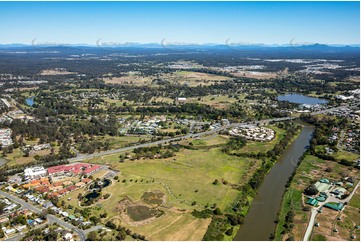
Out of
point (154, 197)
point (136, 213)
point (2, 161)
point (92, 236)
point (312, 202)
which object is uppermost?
point (312, 202)

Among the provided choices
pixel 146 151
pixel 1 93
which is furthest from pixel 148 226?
pixel 1 93

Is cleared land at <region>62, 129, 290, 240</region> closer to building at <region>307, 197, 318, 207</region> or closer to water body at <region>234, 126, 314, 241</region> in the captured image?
water body at <region>234, 126, 314, 241</region>

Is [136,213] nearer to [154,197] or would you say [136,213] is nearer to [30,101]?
[154,197]

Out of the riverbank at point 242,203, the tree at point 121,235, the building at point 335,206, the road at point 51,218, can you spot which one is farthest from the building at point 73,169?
the building at point 335,206

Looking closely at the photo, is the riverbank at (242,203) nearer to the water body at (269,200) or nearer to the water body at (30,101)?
the water body at (269,200)

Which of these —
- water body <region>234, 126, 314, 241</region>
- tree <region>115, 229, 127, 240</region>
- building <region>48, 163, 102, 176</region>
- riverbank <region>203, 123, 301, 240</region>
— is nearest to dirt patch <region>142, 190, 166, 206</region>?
riverbank <region>203, 123, 301, 240</region>

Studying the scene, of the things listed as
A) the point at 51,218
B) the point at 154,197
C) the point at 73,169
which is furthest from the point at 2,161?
the point at 154,197
